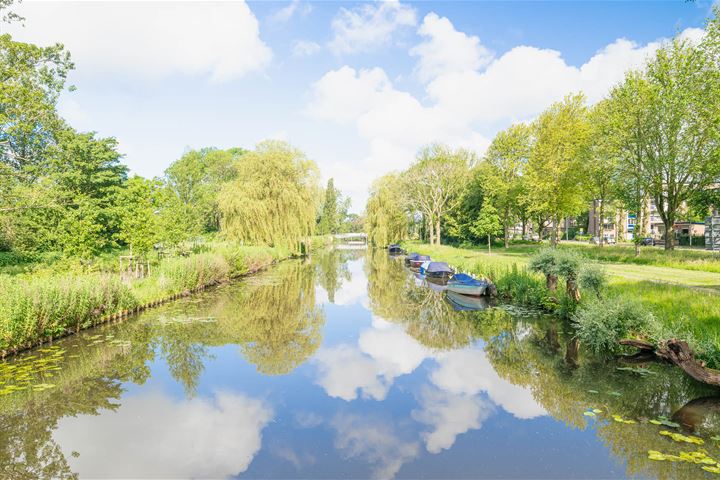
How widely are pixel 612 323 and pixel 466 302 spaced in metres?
10.0

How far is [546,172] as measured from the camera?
3281 centimetres

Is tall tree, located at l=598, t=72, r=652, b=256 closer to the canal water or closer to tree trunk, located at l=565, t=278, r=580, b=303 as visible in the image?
tree trunk, located at l=565, t=278, r=580, b=303

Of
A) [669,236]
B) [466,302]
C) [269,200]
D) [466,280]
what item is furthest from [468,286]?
[269,200]

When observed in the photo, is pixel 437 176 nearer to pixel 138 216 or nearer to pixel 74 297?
pixel 138 216

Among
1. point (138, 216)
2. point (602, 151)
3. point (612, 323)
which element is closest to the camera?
point (612, 323)

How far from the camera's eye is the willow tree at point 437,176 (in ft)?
171

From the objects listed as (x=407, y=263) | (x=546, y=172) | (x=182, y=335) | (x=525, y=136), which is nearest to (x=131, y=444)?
(x=182, y=335)

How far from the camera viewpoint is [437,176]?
52281mm

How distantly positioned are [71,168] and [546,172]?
43.7m

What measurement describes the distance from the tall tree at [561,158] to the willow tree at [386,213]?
25.6 meters

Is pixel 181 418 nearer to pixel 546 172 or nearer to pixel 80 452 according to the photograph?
pixel 80 452

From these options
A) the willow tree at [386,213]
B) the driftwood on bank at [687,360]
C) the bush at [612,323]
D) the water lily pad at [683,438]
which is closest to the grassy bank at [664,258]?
the bush at [612,323]

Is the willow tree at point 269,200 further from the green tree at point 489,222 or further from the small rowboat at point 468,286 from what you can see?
the green tree at point 489,222

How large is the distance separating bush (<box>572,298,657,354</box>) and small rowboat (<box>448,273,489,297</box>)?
10249mm
